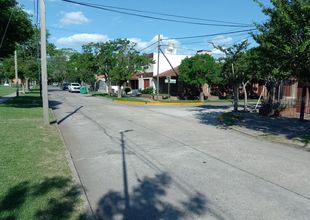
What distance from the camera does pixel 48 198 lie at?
501cm

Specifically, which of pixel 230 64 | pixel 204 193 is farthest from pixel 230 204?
pixel 230 64

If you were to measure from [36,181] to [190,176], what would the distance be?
9.88ft

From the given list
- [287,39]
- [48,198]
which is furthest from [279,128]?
[48,198]

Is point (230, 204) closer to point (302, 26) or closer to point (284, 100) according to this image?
point (302, 26)

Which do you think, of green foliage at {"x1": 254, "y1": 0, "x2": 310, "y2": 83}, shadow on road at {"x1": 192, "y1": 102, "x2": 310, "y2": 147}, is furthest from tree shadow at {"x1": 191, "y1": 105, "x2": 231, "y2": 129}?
green foliage at {"x1": 254, "y1": 0, "x2": 310, "y2": 83}

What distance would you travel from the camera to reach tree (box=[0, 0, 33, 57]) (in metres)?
16.7

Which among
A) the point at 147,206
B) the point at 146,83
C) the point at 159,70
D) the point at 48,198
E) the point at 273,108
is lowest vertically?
the point at 147,206

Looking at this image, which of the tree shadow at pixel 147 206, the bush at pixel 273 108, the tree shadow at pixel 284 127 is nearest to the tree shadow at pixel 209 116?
the tree shadow at pixel 284 127

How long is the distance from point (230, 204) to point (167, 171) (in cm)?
207

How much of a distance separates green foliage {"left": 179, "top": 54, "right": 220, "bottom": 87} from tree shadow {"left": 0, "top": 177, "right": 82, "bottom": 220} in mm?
25951

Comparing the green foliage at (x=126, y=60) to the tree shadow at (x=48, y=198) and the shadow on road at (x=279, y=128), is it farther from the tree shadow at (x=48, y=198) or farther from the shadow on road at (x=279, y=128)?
the tree shadow at (x=48, y=198)

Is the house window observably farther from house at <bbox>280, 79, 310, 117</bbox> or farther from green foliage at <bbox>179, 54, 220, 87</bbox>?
house at <bbox>280, 79, 310, 117</bbox>

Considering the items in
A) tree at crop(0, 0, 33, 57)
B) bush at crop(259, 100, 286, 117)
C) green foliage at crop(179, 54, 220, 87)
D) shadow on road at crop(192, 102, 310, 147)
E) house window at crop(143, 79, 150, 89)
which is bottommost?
shadow on road at crop(192, 102, 310, 147)

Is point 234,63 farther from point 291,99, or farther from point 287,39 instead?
point 287,39
